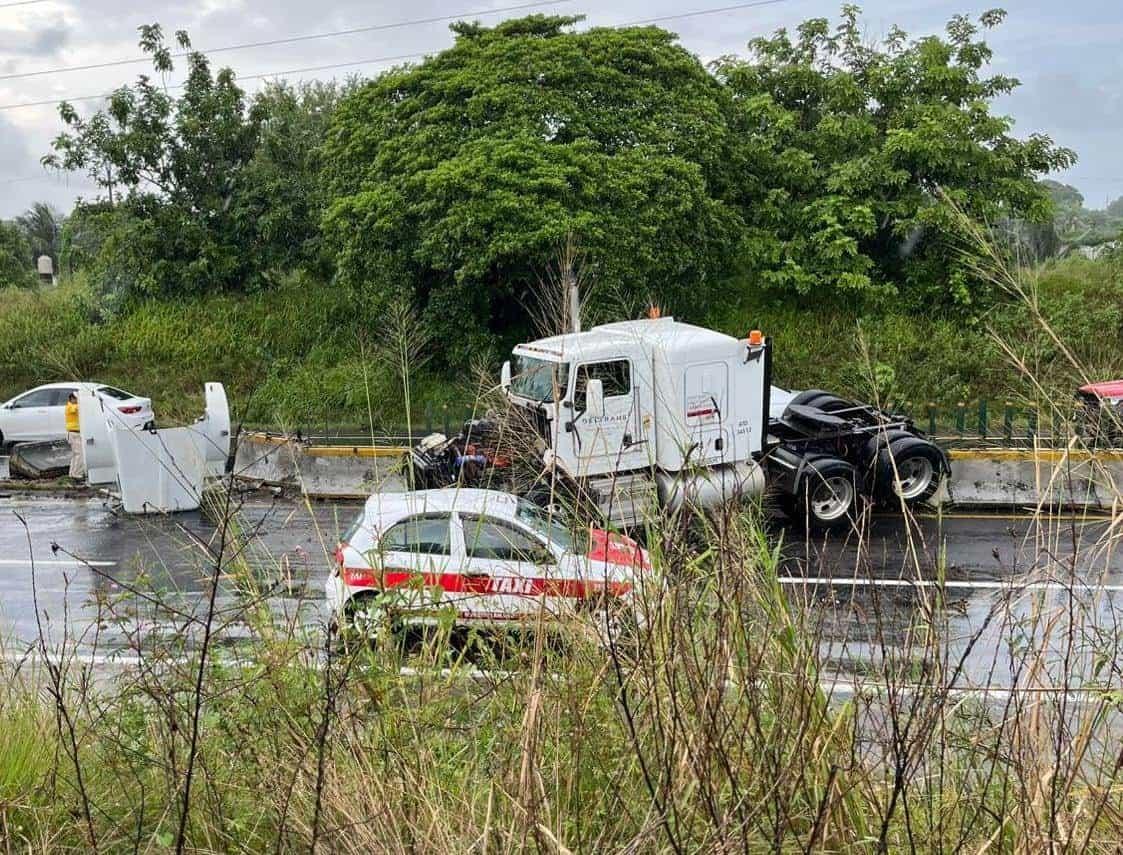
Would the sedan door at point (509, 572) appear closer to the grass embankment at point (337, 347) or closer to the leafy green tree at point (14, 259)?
the grass embankment at point (337, 347)

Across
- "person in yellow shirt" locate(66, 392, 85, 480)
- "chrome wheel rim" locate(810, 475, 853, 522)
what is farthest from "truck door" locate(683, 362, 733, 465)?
"person in yellow shirt" locate(66, 392, 85, 480)

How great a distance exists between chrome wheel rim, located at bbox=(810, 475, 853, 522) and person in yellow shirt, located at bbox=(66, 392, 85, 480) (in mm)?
10261

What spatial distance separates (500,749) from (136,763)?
150 cm

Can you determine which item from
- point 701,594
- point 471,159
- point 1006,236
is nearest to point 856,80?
point 471,159

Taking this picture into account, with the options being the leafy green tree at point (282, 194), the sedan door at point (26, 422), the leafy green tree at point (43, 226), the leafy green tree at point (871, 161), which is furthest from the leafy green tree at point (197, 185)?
the leafy green tree at point (43, 226)

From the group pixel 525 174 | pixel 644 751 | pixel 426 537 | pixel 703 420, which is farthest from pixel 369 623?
pixel 525 174

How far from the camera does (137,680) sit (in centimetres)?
373

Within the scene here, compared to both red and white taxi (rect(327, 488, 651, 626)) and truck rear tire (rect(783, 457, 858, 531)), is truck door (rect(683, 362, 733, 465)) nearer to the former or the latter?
truck rear tire (rect(783, 457, 858, 531))

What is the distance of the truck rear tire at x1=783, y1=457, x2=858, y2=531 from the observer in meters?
11.8

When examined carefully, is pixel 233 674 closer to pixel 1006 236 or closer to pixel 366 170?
pixel 1006 236

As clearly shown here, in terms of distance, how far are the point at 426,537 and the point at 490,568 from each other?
86 centimetres

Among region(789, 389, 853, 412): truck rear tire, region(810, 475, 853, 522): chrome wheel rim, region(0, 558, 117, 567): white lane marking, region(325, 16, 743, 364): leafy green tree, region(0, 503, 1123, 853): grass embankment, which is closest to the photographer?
region(0, 503, 1123, 853): grass embankment

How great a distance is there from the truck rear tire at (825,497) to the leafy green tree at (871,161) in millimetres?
7579

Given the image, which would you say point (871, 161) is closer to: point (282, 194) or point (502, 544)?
point (282, 194)
